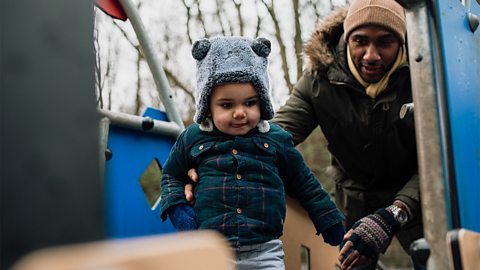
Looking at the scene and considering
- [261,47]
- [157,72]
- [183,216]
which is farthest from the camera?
[157,72]

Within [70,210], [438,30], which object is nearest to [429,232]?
[438,30]

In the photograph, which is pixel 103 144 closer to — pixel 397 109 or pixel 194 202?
pixel 194 202

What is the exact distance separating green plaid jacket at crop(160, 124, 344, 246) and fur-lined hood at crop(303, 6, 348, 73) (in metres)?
0.46

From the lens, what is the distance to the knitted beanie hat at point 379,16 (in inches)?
78.2

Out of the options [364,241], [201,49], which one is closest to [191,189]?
[201,49]

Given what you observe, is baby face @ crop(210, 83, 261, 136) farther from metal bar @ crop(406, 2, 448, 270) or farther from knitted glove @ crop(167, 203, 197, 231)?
metal bar @ crop(406, 2, 448, 270)

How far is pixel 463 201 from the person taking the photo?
1.24 m

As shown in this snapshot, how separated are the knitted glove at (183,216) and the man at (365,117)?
42 cm

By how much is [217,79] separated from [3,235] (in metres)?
1.36

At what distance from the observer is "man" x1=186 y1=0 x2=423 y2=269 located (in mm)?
1936

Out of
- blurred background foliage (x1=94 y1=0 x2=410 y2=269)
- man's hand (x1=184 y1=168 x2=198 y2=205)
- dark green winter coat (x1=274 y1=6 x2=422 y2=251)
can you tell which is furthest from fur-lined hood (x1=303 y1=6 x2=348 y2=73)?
blurred background foliage (x1=94 y1=0 x2=410 y2=269)

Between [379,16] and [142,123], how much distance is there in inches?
33.2

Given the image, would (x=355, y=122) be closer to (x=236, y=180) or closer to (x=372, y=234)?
Answer: (x=372, y=234)

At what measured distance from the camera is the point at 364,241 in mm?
1767
